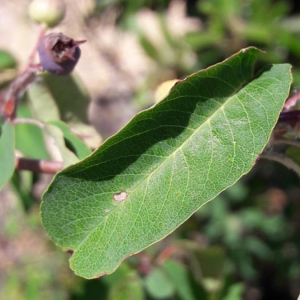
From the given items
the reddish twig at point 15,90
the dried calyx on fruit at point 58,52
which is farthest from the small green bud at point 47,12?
the dried calyx on fruit at point 58,52

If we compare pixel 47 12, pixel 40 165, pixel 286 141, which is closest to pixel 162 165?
pixel 286 141

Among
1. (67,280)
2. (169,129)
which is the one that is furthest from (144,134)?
(67,280)

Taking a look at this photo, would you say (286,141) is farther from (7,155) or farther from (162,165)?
(7,155)

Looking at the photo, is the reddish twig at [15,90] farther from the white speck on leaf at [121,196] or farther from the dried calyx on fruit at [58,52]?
the white speck on leaf at [121,196]

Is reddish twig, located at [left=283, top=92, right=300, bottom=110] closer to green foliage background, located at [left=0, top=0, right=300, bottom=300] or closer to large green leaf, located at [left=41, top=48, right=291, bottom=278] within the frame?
large green leaf, located at [left=41, top=48, right=291, bottom=278]

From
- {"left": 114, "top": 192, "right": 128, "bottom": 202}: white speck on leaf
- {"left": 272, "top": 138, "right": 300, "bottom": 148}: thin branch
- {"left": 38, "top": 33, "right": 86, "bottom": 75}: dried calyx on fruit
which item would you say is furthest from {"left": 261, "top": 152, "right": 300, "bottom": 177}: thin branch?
{"left": 38, "top": 33, "right": 86, "bottom": 75}: dried calyx on fruit

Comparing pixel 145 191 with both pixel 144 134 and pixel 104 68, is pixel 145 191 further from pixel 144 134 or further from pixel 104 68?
pixel 104 68
